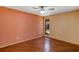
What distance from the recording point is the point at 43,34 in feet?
28.1

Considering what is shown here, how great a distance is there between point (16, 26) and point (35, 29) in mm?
2341

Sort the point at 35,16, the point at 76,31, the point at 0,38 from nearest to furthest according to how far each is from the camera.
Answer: the point at 0,38 < the point at 76,31 < the point at 35,16

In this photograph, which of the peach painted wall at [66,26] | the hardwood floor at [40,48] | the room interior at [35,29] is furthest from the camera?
the peach painted wall at [66,26]

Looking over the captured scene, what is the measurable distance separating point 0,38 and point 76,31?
3611 millimetres

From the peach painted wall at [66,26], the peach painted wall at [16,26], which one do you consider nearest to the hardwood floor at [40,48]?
the peach painted wall at [16,26]

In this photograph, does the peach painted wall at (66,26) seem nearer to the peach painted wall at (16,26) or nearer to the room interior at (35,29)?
the room interior at (35,29)

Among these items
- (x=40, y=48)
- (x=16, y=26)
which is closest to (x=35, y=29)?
(x=16, y=26)

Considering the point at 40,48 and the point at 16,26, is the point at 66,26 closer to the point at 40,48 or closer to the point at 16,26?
the point at 40,48

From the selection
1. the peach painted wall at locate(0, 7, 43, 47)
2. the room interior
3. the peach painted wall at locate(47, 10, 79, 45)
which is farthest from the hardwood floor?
the peach painted wall at locate(47, 10, 79, 45)

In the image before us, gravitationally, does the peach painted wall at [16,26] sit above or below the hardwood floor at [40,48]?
above

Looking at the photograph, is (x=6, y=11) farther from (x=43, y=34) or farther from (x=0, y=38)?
(x=43, y=34)

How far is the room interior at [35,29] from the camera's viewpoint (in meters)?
4.15

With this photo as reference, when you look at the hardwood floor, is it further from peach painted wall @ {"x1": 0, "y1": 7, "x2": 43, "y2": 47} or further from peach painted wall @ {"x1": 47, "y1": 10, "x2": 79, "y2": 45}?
peach painted wall @ {"x1": 47, "y1": 10, "x2": 79, "y2": 45}
